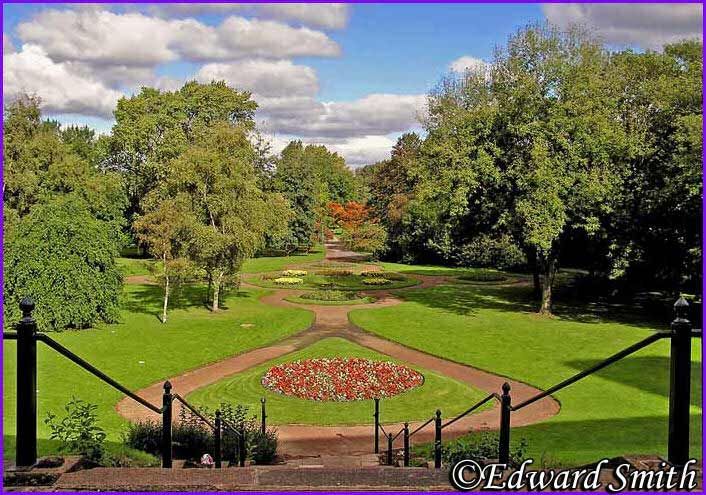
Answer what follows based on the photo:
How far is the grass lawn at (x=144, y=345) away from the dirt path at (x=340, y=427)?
1.94 feet

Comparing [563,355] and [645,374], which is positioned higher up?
[645,374]

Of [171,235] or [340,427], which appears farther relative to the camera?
[171,235]

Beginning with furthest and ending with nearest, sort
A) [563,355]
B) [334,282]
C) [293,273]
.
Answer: [293,273] < [334,282] < [563,355]

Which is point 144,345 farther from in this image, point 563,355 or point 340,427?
point 563,355

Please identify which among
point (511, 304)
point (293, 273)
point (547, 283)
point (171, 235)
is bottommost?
point (511, 304)

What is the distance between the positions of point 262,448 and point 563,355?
45.2 ft

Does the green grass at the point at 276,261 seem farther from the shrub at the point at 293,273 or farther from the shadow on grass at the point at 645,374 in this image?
the shadow on grass at the point at 645,374

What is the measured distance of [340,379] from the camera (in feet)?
60.8

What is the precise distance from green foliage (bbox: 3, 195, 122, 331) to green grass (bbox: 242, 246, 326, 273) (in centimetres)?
2289

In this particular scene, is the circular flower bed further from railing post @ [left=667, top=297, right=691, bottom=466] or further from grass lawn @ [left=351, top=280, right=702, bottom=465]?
railing post @ [left=667, top=297, right=691, bottom=466]

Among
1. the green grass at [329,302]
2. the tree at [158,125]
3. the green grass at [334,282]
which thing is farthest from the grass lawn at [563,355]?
the tree at [158,125]

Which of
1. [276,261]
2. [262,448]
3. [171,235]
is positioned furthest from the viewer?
[276,261]

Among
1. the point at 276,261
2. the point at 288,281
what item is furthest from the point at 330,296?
the point at 276,261

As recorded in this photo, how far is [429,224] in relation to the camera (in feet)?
183
